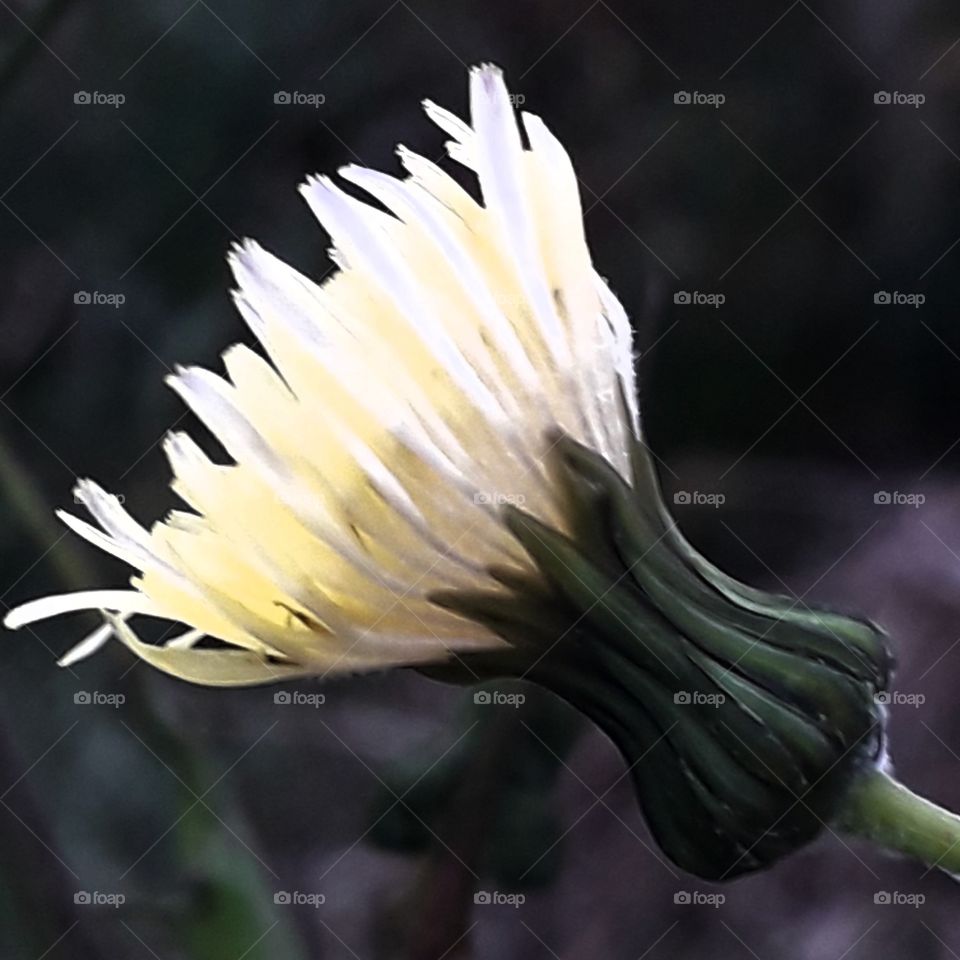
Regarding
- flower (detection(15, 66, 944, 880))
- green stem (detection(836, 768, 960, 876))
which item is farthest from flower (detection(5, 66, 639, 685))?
green stem (detection(836, 768, 960, 876))

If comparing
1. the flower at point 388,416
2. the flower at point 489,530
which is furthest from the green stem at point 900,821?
the flower at point 388,416

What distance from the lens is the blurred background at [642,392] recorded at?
502mm

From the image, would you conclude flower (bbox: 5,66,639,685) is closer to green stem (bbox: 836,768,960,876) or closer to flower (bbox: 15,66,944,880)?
flower (bbox: 15,66,944,880)

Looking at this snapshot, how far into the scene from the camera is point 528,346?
16.1 inches

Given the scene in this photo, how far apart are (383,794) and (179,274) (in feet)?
0.90

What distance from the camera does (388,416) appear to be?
0.40 meters

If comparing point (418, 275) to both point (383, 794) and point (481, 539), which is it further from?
point (383, 794)

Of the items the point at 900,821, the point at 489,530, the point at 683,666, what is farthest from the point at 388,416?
the point at 900,821

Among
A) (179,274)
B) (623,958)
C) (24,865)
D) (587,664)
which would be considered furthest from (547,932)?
(179,274)

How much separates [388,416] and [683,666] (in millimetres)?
164

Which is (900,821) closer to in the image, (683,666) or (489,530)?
(683,666)

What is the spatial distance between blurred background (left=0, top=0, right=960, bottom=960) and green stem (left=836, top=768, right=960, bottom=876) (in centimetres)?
3

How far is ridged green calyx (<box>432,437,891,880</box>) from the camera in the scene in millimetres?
430

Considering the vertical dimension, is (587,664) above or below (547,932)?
above
